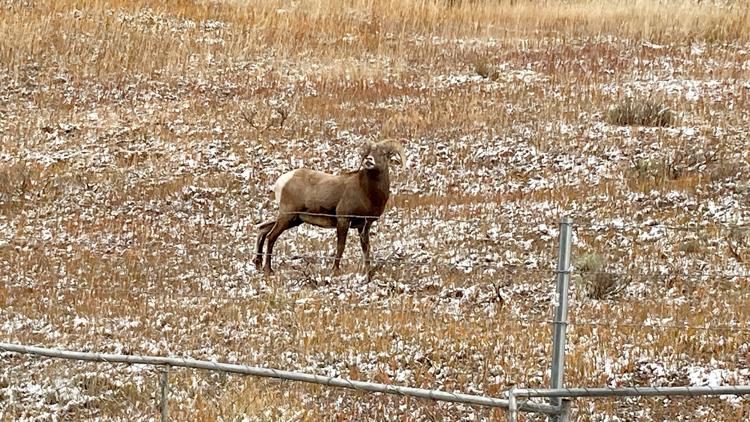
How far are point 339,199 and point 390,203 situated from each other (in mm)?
3248

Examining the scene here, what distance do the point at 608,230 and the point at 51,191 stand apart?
361 inches

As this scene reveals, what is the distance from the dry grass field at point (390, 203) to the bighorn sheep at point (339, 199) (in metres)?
0.44

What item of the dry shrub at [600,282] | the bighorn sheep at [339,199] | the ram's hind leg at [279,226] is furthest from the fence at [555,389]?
the ram's hind leg at [279,226]

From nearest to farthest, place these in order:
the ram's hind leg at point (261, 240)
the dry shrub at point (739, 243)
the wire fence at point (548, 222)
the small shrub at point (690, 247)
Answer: the dry shrub at point (739, 243), the small shrub at point (690, 247), the wire fence at point (548, 222), the ram's hind leg at point (261, 240)

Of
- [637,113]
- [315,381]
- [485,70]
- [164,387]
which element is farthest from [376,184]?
[485,70]

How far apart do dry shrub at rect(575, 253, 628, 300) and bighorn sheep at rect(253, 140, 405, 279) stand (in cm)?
235

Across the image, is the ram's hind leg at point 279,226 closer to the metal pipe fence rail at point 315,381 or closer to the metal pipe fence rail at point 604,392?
the metal pipe fence rail at point 315,381

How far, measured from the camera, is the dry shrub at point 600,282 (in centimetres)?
1182

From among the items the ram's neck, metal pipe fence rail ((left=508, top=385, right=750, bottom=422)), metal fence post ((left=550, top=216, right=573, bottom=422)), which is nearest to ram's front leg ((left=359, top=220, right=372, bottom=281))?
the ram's neck

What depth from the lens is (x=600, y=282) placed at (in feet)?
38.8

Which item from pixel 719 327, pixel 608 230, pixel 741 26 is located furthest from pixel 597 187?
pixel 741 26

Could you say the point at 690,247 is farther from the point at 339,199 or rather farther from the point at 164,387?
the point at 164,387

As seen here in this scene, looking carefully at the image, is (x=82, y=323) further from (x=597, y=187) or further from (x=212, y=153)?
(x=212, y=153)

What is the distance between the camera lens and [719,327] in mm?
10266
